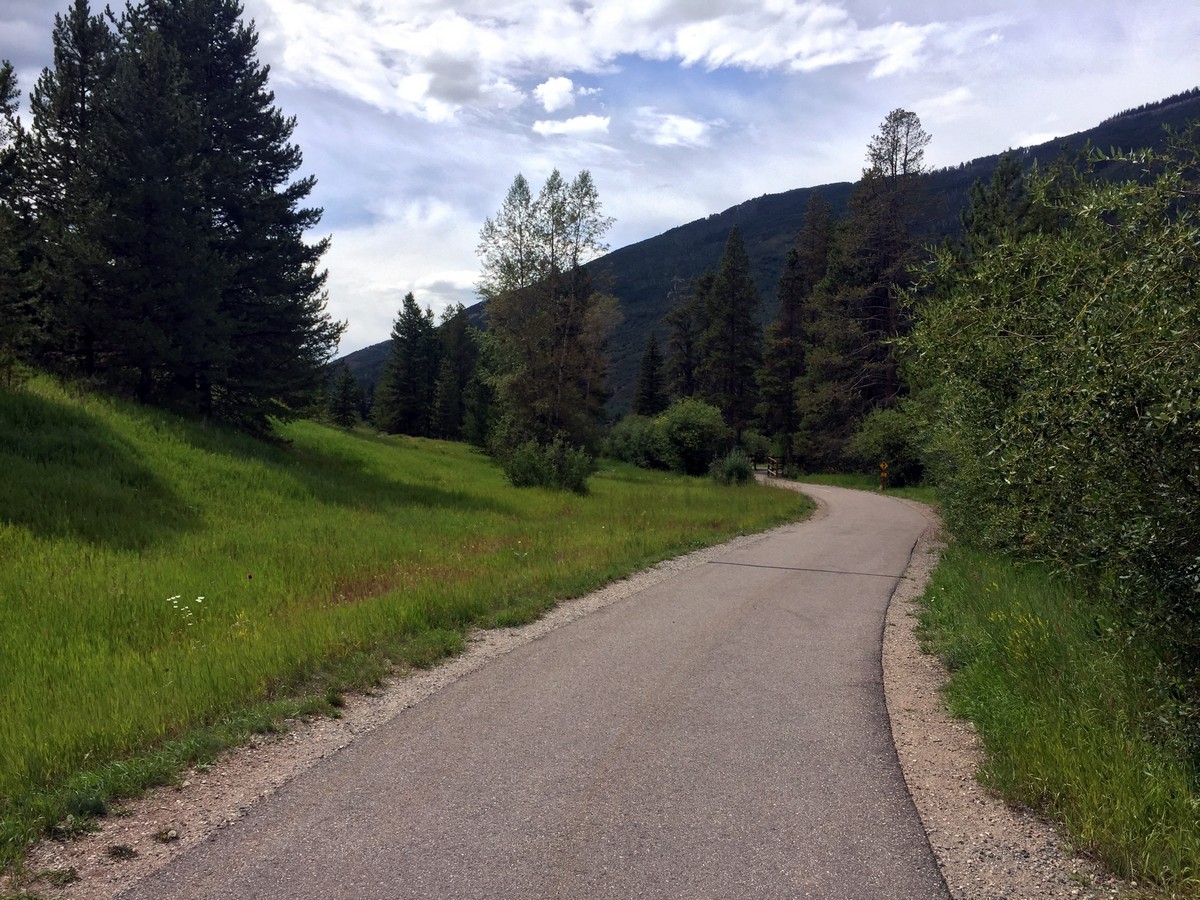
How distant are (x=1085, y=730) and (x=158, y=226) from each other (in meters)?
23.2

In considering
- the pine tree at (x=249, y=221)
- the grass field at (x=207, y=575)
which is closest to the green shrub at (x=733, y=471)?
the grass field at (x=207, y=575)

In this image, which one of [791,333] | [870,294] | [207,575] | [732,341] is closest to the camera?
[207,575]

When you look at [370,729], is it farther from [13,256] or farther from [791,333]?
[791,333]

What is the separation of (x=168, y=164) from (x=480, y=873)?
23122 mm

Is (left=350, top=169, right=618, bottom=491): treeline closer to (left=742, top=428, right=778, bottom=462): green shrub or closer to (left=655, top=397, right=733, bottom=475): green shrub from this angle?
(left=655, top=397, right=733, bottom=475): green shrub

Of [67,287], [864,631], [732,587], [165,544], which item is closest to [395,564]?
[165,544]

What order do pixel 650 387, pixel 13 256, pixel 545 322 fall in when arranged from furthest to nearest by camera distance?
pixel 650 387 → pixel 545 322 → pixel 13 256

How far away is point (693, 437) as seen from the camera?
140 ft

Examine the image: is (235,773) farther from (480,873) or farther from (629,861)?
(629,861)

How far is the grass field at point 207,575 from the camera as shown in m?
5.29

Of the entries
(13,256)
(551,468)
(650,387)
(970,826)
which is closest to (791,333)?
(650,387)

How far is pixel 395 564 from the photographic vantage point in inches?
470

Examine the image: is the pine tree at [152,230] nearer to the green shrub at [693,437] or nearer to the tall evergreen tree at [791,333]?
the green shrub at [693,437]

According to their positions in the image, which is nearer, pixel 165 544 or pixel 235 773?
pixel 235 773
